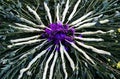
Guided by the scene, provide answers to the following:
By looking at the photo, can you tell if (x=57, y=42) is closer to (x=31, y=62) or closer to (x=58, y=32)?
(x=58, y=32)

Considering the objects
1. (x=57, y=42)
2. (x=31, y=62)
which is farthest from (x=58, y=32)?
(x=31, y=62)

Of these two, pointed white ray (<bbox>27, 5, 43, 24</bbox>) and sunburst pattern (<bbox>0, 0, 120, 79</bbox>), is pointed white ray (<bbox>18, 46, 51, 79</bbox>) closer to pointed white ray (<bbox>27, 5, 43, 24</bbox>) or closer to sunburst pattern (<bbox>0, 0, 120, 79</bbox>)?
sunburst pattern (<bbox>0, 0, 120, 79</bbox>)

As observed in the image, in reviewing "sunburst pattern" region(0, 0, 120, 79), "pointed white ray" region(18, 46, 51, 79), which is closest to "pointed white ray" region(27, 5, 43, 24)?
"sunburst pattern" region(0, 0, 120, 79)

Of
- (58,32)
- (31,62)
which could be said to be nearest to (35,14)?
(58,32)

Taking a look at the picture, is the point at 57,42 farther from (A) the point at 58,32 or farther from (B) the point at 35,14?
(B) the point at 35,14

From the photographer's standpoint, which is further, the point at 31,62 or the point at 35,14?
the point at 35,14

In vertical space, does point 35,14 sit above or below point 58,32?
above

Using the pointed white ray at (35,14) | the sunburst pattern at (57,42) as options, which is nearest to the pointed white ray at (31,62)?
the sunburst pattern at (57,42)

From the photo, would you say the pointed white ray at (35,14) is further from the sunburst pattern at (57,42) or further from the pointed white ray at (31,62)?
the pointed white ray at (31,62)

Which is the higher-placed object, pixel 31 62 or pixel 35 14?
pixel 35 14
